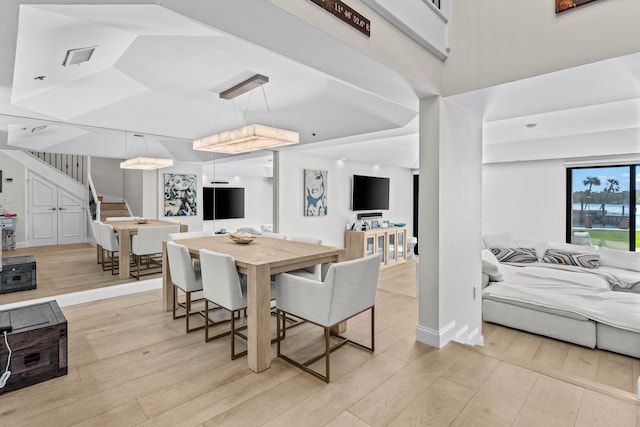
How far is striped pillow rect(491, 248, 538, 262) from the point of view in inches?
219

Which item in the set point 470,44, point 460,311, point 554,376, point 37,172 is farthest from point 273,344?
point 37,172

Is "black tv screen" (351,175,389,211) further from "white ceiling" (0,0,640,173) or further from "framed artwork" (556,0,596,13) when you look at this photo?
"framed artwork" (556,0,596,13)

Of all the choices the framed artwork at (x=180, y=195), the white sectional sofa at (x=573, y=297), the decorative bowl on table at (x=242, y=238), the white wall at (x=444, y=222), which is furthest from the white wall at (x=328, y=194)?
the white wall at (x=444, y=222)

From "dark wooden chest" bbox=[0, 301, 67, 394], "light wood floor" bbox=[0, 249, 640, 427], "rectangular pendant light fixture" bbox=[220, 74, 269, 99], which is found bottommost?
"light wood floor" bbox=[0, 249, 640, 427]

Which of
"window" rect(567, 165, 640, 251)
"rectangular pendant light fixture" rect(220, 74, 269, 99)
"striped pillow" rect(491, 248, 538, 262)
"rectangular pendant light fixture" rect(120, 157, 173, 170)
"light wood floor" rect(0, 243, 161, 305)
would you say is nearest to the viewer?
"rectangular pendant light fixture" rect(220, 74, 269, 99)

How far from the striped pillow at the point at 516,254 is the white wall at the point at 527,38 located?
4.21 m

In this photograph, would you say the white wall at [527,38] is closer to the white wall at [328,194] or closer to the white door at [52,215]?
the white wall at [328,194]

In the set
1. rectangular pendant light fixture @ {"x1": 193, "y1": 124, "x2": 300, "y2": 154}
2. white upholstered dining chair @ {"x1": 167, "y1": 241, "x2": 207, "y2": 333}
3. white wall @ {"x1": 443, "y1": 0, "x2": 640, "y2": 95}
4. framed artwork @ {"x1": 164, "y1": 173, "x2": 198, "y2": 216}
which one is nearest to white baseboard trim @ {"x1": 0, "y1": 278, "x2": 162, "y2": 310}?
framed artwork @ {"x1": 164, "y1": 173, "x2": 198, "y2": 216}

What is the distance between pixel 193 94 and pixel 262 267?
2447 millimetres

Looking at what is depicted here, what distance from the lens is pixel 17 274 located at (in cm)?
336

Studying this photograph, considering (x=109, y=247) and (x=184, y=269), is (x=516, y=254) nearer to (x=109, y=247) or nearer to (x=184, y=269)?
(x=184, y=269)

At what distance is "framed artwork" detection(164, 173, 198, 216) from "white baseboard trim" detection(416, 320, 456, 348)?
11.4 feet

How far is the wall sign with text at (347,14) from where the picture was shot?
1637mm

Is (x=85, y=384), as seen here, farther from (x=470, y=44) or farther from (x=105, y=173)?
(x=470, y=44)
